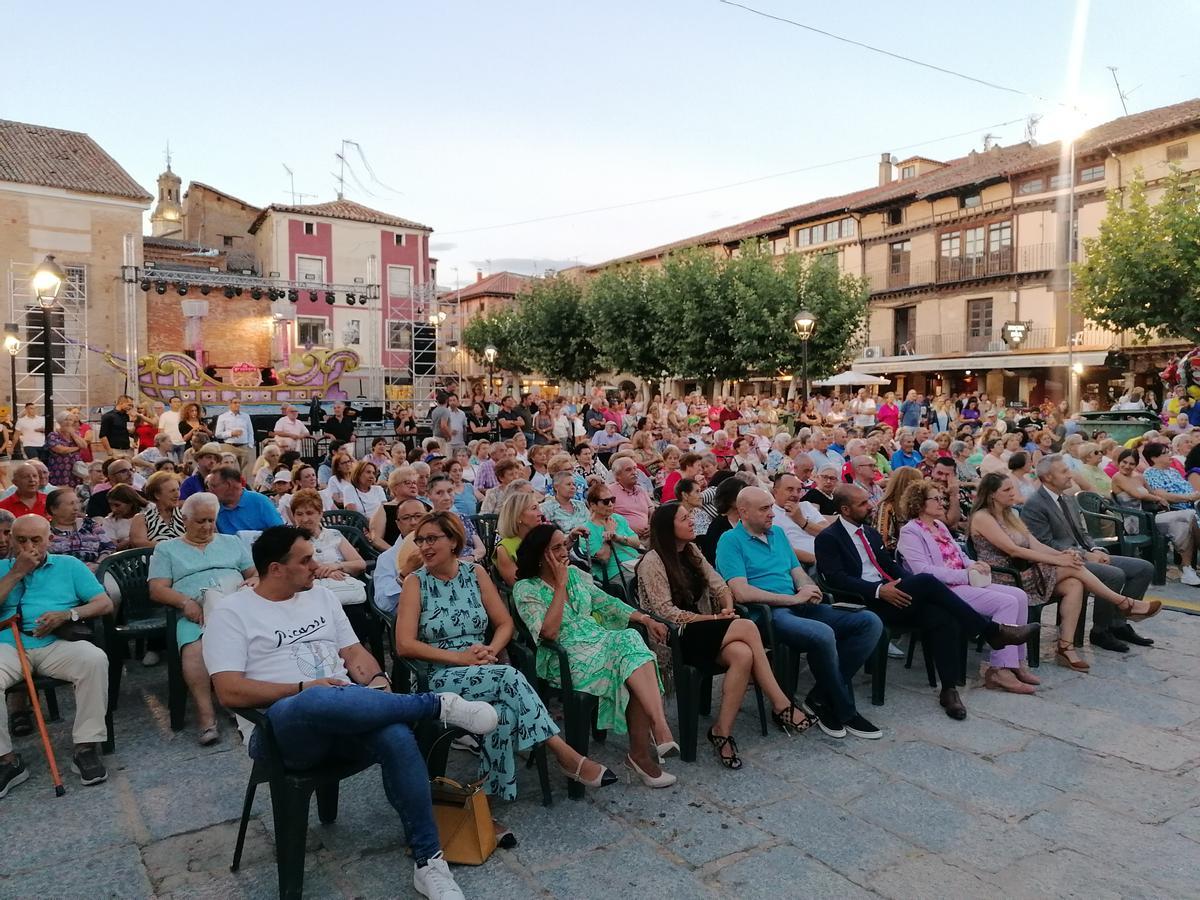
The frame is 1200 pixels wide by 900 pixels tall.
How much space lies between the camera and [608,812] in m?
3.37

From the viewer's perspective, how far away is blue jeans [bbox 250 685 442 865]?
277 centimetres

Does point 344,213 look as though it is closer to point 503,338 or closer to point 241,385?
point 503,338

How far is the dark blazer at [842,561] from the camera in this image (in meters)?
4.79

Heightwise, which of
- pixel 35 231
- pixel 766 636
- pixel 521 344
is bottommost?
pixel 766 636

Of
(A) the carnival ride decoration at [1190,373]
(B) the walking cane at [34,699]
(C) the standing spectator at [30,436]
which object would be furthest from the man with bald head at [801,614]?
(A) the carnival ride decoration at [1190,373]

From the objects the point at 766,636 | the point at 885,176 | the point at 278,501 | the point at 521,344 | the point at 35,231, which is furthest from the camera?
the point at 885,176

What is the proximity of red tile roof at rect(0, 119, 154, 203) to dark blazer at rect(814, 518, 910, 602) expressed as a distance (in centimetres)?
2837

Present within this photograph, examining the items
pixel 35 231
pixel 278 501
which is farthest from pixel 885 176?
pixel 278 501

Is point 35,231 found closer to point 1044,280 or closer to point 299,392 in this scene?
point 299,392

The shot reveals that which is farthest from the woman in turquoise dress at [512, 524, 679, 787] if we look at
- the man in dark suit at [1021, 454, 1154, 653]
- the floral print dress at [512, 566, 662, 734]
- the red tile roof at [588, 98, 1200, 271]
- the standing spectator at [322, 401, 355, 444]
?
the red tile roof at [588, 98, 1200, 271]

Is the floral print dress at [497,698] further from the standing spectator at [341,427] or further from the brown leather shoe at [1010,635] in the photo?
the standing spectator at [341,427]

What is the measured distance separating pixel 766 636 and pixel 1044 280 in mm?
29403

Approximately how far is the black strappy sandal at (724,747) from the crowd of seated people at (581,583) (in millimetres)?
18

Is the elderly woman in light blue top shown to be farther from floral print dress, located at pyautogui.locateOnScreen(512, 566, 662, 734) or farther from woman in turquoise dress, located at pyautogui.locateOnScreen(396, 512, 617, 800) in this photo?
floral print dress, located at pyautogui.locateOnScreen(512, 566, 662, 734)
